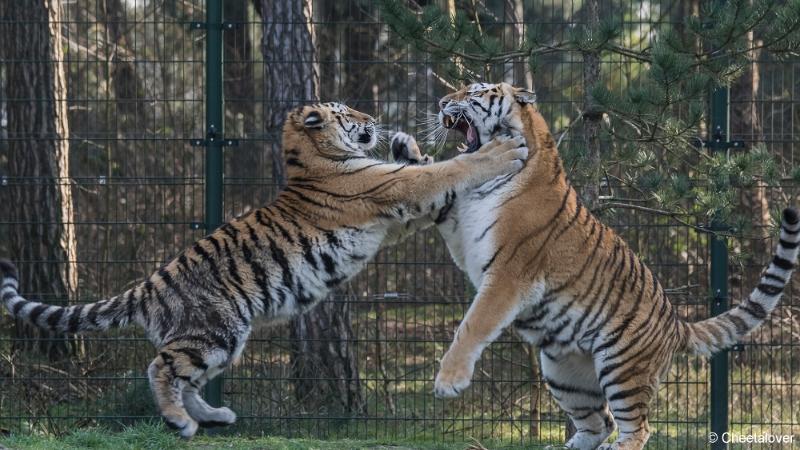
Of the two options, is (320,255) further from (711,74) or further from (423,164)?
(711,74)

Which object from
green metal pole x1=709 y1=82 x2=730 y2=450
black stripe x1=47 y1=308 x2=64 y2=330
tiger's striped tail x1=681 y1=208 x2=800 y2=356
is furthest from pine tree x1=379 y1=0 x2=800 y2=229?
black stripe x1=47 y1=308 x2=64 y2=330

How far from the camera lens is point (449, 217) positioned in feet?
17.5

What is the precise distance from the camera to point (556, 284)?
5168mm

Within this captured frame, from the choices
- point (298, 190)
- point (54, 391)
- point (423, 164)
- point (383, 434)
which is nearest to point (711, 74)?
point (423, 164)

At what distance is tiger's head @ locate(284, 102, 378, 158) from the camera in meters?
5.75

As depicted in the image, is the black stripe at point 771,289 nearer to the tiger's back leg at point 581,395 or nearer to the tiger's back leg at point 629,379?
the tiger's back leg at point 629,379

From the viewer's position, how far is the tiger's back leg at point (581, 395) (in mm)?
5395

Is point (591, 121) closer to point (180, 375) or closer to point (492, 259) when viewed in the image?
point (492, 259)

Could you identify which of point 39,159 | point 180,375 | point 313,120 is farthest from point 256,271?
point 39,159

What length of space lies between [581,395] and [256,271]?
1.75 metres

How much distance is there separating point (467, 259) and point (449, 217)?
269mm

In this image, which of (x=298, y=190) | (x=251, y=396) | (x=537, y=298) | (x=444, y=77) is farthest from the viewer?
(x=251, y=396)

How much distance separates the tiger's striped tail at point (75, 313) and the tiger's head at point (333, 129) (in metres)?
1.15

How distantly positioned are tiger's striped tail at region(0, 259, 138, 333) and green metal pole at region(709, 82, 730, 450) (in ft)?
11.6
